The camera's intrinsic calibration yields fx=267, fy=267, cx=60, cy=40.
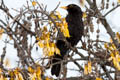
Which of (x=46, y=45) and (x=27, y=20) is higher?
(x=27, y=20)

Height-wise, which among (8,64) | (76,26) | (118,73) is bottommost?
(118,73)

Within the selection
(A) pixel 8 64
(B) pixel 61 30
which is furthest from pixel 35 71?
(A) pixel 8 64

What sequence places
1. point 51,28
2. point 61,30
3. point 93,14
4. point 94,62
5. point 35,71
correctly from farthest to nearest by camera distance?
point 93,14
point 51,28
point 94,62
point 61,30
point 35,71

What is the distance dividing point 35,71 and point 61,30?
31 centimetres

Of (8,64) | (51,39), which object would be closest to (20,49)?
(8,64)

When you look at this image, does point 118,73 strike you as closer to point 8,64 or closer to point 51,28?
point 51,28

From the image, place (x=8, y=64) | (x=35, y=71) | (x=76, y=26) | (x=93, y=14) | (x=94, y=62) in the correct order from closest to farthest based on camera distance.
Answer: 1. (x=35, y=71)
2. (x=94, y=62)
3. (x=8, y=64)
4. (x=93, y=14)
5. (x=76, y=26)

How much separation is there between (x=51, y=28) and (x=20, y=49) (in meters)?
0.38

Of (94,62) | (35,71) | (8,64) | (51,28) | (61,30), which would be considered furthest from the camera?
(8,64)

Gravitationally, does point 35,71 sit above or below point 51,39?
below

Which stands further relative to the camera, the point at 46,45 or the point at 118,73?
the point at 118,73

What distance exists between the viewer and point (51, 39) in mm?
1693

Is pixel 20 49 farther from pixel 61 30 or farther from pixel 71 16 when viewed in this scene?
pixel 71 16

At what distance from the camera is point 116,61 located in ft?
5.35
